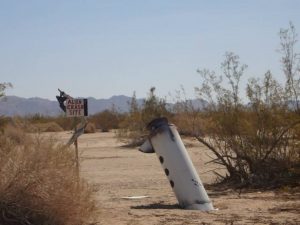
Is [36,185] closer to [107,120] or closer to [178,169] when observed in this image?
[178,169]

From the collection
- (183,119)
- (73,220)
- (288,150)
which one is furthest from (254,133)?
(73,220)

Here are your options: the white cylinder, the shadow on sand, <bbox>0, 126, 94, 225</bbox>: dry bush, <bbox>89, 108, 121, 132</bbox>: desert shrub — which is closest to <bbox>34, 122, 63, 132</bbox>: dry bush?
<bbox>0, 126, 94, 225</bbox>: dry bush

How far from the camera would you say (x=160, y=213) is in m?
12.9

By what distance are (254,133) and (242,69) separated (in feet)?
6.58

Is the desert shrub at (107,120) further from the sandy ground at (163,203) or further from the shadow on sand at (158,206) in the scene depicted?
the shadow on sand at (158,206)

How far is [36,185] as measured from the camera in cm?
1041

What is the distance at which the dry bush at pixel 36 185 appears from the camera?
1031 centimetres

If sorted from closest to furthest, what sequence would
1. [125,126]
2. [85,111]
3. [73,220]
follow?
[73,220]
[85,111]
[125,126]

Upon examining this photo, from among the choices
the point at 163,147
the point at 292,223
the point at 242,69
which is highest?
the point at 242,69

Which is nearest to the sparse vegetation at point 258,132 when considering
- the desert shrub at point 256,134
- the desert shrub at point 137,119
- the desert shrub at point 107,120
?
the desert shrub at point 256,134

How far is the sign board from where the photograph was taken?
543 inches

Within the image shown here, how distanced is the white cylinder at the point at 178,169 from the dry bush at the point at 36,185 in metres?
3.15

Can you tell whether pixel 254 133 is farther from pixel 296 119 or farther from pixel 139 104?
pixel 139 104

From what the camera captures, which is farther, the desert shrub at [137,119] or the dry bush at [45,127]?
the desert shrub at [137,119]
